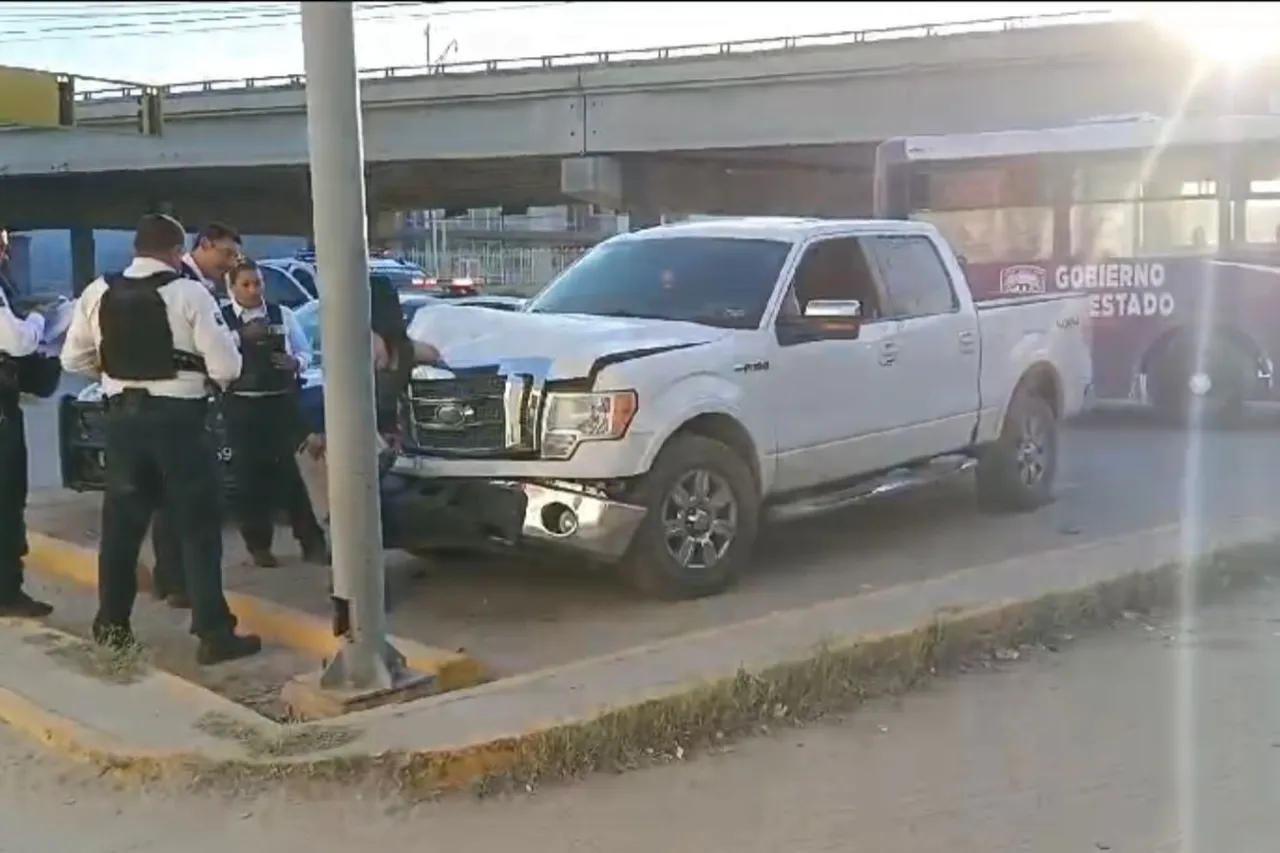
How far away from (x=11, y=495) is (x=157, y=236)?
1.73m

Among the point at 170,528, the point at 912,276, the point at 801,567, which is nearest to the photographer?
the point at 170,528

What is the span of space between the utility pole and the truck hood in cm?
154

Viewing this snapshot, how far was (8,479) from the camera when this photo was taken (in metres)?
7.20

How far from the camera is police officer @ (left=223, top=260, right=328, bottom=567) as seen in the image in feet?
25.7

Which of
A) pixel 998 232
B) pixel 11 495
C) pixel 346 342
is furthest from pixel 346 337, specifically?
pixel 998 232

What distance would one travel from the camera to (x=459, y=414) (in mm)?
7266

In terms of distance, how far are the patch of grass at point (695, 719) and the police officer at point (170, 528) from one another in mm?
2119

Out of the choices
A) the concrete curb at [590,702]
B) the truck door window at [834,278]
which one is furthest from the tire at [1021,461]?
the concrete curb at [590,702]

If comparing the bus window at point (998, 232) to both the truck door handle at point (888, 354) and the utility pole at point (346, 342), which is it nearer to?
the truck door handle at point (888, 354)

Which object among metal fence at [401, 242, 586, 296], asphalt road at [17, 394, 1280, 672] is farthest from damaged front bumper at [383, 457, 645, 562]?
metal fence at [401, 242, 586, 296]

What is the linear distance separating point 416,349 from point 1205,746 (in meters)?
4.00

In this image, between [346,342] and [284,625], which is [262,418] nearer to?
[284,625]

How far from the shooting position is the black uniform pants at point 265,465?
7.98 metres

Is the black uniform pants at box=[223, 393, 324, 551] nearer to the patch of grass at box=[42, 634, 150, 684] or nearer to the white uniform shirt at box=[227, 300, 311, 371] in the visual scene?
the white uniform shirt at box=[227, 300, 311, 371]
